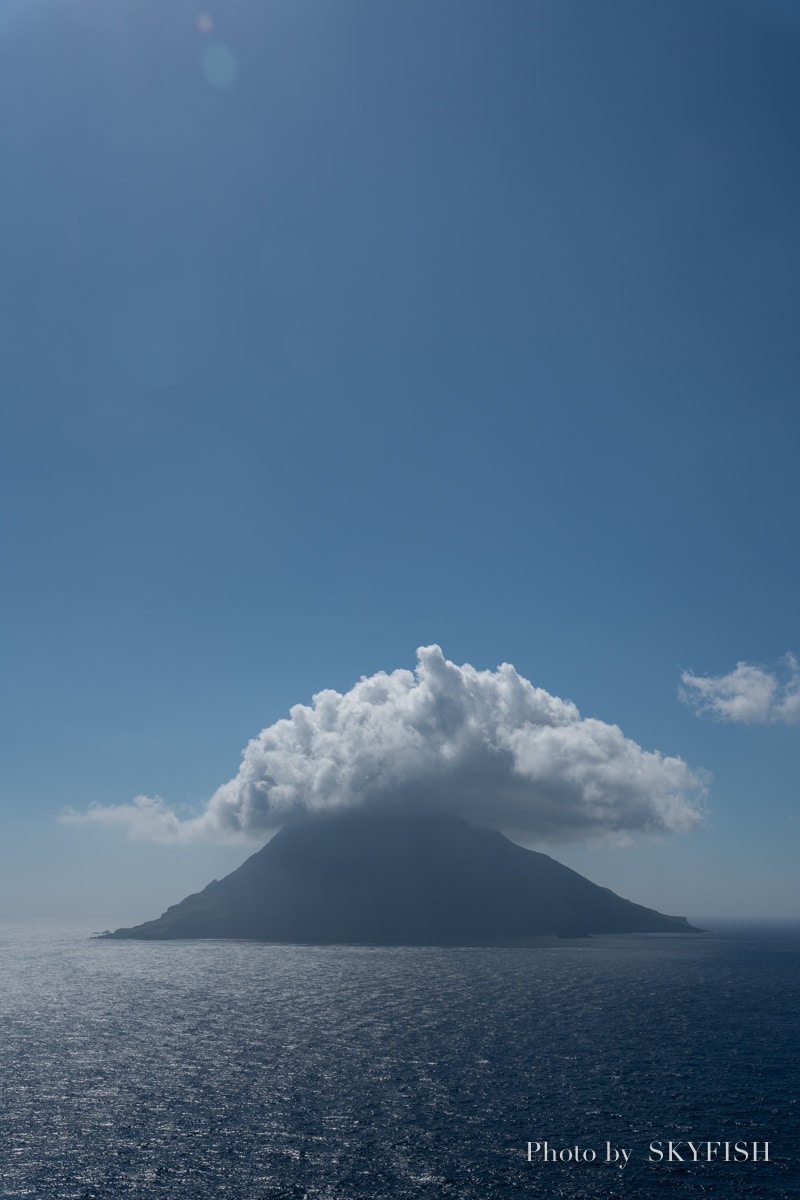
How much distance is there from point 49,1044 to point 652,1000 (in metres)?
119

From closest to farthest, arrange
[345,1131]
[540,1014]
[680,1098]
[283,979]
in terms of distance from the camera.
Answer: [345,1131] → [680,1098] → [540,1014] → [283,979]

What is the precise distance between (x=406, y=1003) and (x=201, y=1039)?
5053 centimetres

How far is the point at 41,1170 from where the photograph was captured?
200ft

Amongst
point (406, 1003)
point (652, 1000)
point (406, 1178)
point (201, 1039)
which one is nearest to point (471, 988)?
point (406, 1003)

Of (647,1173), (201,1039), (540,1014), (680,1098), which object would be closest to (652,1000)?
(540,1014)

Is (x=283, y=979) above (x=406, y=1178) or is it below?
below

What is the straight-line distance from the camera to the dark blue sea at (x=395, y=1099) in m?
59.1

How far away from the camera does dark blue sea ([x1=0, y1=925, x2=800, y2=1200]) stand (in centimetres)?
5906

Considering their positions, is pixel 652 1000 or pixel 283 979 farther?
pixel 283 979

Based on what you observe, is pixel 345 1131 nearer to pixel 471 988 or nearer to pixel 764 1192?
pixel 764 1192

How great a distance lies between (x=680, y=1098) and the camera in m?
79.3

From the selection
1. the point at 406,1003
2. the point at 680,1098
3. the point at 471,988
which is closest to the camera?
the point at 680,1098

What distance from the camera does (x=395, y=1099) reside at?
79375 millimetres

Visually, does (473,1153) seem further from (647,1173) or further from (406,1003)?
(406,1003)
